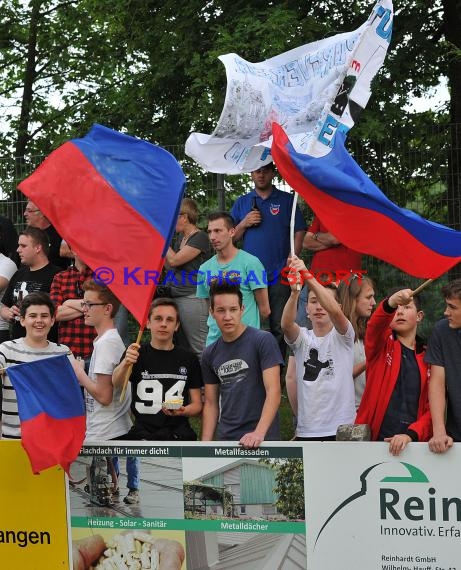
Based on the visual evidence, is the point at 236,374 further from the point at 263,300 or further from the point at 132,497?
the point at 263,300

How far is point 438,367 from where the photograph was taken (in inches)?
248

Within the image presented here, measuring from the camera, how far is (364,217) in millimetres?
6547

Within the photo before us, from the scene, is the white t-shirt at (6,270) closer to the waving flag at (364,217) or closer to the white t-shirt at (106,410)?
the white t-shirt at (106,410)

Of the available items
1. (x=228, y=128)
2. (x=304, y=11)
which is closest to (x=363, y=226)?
(x=228, y=128)

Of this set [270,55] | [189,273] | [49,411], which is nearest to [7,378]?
[49,411]

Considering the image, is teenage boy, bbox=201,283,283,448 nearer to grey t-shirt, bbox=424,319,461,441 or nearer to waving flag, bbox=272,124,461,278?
waving flag, bbox=272,124,461,278

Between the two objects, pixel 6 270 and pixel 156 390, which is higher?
pixel 6 270

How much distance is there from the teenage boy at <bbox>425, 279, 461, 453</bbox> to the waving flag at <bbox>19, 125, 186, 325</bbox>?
1811mm

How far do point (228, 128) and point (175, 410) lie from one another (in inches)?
86.3

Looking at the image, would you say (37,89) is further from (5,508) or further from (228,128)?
(5,508)

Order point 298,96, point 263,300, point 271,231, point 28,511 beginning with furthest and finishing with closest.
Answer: point 271,231
point 263,300
point 298,96
point 28,511

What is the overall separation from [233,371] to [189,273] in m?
2.73

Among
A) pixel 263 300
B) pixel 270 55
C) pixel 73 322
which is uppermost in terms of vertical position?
pixel 270 55

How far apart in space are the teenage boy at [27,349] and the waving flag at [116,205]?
2.48ft
